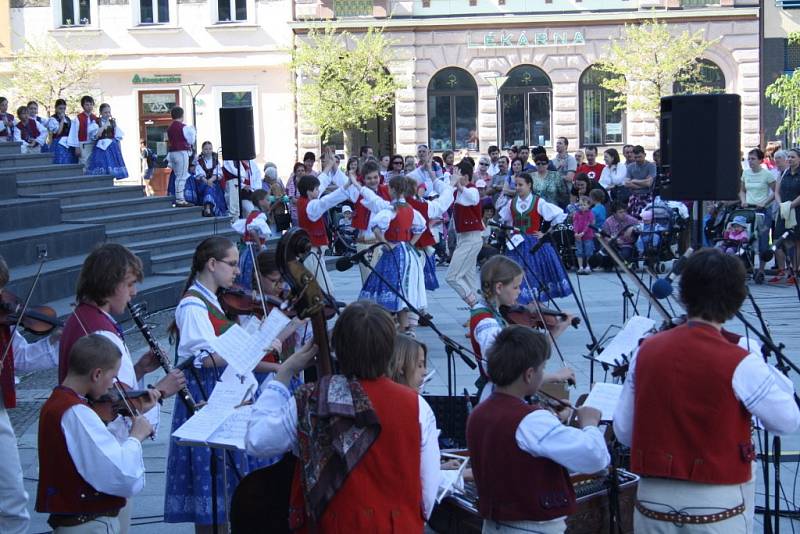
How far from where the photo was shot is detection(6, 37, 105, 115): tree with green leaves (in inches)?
1250

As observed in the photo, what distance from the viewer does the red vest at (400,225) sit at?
10.9m

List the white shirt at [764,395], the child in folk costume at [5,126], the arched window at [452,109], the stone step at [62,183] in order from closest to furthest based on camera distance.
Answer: the white shirt at [764,395] → the stone step at [62,183] → the child in folk costume at [5,126] → the arched window at [452,109]

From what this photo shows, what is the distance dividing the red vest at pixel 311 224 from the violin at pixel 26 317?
22.5 ft

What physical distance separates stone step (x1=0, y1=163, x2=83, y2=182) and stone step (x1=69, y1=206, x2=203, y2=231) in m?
1.06

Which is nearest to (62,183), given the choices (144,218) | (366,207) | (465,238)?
(144,218)

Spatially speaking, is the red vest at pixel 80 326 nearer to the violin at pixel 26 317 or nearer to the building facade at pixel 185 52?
the violin at pixel 26 317

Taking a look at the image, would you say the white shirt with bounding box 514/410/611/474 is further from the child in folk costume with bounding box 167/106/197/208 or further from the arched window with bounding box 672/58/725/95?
the arched window with bounding box 672/58/725/95

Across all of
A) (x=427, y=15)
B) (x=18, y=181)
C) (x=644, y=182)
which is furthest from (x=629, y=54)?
(x=18, y=181)

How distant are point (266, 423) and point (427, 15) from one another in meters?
29.4

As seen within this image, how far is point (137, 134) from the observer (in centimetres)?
3425

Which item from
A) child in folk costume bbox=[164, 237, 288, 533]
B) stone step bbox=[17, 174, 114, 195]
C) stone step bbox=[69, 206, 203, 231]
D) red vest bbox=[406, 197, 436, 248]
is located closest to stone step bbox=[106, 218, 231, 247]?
stone step bbox=[69, 206, 203, 231]

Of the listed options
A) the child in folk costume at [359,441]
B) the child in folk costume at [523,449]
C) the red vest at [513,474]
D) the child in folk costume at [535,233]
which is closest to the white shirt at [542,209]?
the child in folk costume at [535,233]

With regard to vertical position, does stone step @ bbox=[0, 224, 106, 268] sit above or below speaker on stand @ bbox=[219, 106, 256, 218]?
below

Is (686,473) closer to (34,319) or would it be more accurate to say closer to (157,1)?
(34,319)
